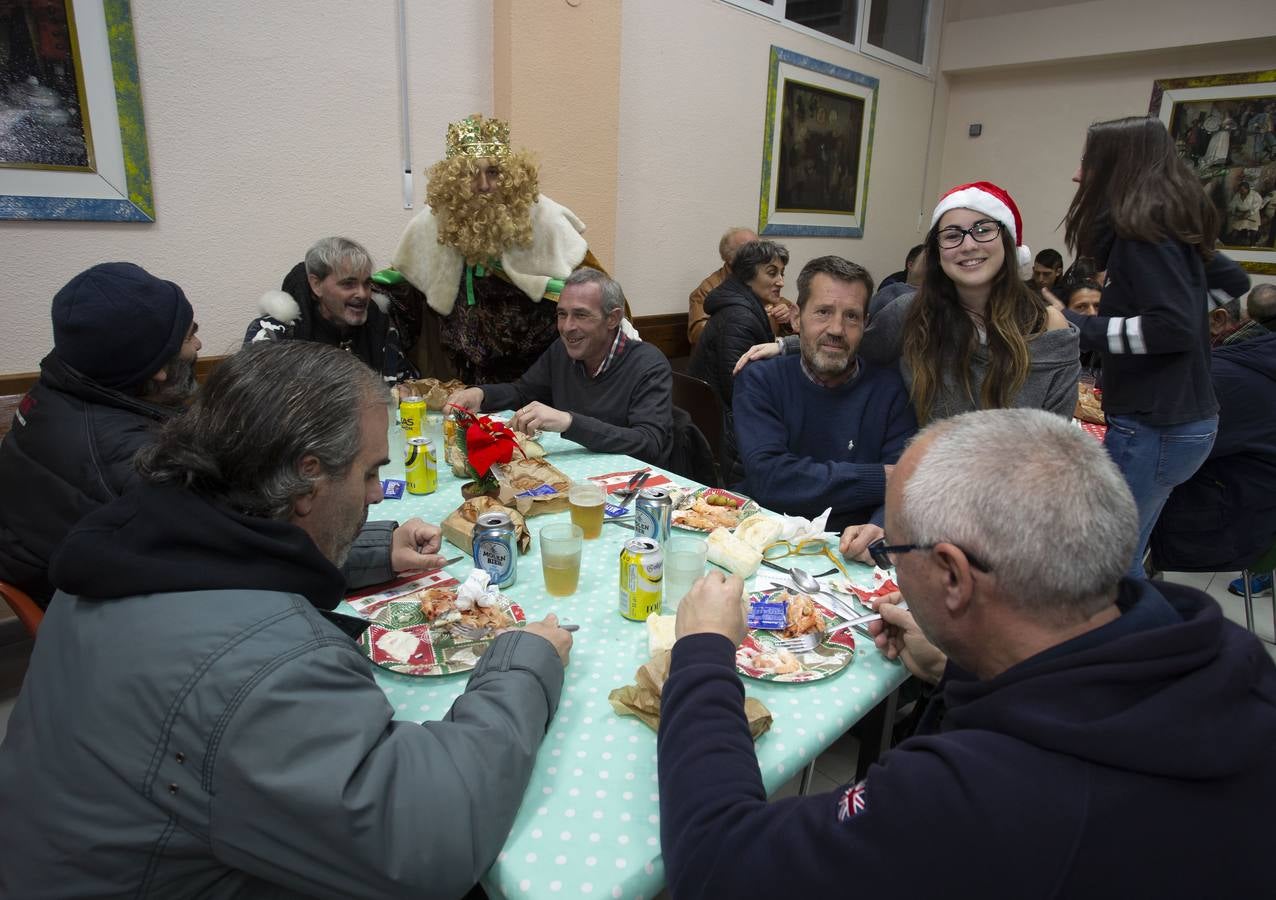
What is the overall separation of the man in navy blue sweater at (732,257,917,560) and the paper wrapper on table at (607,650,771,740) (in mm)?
1156

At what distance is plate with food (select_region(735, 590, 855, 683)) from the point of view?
1.33 metres

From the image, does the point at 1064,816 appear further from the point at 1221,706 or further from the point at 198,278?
the point at 198,278

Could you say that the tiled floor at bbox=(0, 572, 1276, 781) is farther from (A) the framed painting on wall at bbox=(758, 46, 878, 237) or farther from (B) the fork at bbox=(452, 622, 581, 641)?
(A) the framed painting on wall at bbox=(758, 46, 878, 237)

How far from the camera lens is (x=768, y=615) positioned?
150cm

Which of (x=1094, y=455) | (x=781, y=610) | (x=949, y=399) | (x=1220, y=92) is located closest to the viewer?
(x=1094, y=455)

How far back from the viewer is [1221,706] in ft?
2.41

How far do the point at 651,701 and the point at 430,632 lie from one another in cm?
50

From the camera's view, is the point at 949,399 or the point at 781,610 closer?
the point at 781,610

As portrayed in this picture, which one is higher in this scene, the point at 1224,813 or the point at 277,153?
the point at 277,153

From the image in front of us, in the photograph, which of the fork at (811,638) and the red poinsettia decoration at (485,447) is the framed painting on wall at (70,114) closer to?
the red poinsettia decoration at (485,447)

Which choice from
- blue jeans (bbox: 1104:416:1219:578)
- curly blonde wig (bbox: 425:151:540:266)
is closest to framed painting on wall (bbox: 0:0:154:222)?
curly blonde wig (bbox: 425:151:540:266)

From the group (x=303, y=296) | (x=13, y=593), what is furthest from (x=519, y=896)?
(x=303, y=296)

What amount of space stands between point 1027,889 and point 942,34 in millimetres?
8595

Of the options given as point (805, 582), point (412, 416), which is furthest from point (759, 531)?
point (412, 416)
